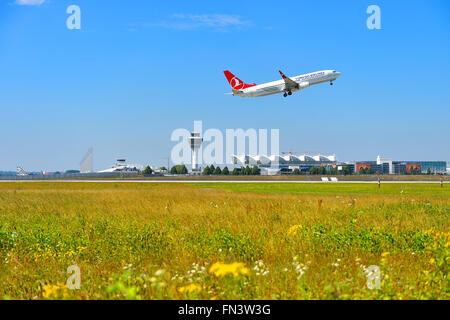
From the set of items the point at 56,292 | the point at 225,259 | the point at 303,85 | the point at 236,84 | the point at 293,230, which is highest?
the point at 236,84

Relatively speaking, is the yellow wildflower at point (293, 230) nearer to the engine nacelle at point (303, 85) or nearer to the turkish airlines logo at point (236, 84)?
the engine nacelle at point (303, 85)

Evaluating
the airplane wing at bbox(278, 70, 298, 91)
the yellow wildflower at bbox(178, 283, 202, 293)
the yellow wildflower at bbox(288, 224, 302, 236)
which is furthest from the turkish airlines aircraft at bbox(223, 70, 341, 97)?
the yellow wildflower at bbox(178, 283, 202, 293)

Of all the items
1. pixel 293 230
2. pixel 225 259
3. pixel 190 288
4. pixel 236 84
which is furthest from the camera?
pixel 236 84

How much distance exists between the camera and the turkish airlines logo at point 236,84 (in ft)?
272

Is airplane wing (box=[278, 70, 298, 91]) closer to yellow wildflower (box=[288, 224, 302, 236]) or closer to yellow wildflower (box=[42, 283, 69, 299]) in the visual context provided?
yellow wildflower (box=[288, 224, 302, 236])

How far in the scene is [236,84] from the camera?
280 feet

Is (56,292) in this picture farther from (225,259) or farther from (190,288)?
(225,259)

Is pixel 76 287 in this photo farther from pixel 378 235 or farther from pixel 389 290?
pixel 378 235

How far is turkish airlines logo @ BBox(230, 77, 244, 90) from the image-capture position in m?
82.8

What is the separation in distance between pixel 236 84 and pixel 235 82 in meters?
1.00

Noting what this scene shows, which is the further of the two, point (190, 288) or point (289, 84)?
point (289, 84)

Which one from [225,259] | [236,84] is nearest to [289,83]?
[236,84]
